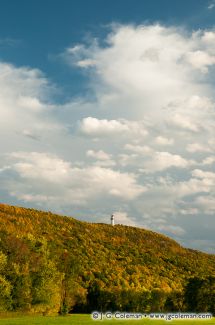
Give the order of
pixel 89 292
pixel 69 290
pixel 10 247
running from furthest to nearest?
pixel 89 292 → pixel 69 290 → pixel 10 247

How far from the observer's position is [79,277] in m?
140

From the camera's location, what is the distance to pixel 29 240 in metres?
106

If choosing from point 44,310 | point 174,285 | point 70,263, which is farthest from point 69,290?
point 174,285

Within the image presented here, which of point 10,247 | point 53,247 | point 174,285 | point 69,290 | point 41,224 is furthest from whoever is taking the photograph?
point 41,224

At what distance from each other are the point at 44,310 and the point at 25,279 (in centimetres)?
996

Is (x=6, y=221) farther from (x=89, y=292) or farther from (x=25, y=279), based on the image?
(x=25, y=279)

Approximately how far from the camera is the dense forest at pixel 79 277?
96.8 metres

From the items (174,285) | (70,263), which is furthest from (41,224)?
(70,263)

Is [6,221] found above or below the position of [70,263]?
above

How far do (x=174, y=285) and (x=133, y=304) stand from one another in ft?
125

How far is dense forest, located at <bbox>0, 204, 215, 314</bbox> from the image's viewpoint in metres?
96.8

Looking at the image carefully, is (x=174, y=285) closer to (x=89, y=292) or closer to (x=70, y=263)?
(x=89, y=292)

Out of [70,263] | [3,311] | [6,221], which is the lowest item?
[3,311]

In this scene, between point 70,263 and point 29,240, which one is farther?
point 70,263
